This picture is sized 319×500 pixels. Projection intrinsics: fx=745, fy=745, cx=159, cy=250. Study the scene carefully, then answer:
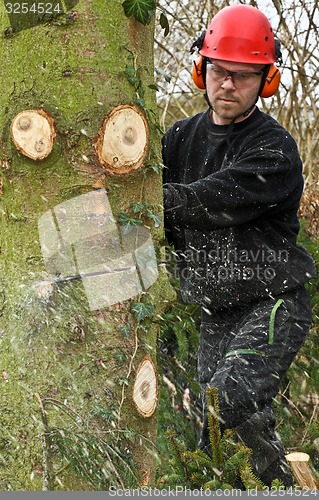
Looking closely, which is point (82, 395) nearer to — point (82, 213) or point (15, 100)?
point (82, 213)

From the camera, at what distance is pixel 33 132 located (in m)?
2.51

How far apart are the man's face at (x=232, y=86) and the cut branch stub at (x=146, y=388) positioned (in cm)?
147

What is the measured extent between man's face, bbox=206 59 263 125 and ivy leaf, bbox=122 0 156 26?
99 cm

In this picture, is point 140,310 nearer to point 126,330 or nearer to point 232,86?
point 126,330

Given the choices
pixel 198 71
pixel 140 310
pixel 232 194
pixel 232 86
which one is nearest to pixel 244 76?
pixel 232 86

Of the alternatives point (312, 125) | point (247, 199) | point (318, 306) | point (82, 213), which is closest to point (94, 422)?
point (82, 213)

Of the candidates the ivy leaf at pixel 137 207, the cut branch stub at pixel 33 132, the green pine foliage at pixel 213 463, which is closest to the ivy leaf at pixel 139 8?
the cut branch stub at pixel 33 132

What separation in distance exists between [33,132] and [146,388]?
1001mm

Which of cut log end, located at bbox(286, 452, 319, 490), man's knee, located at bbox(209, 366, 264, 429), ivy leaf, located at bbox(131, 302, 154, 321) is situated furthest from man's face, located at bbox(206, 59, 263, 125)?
cut log end, located at bbox(286, 452, 319, 490)

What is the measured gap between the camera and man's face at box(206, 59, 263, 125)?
3578mm

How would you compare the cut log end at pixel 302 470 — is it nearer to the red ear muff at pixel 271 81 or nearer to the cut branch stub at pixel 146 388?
the cut branch stub at pixel 146 388

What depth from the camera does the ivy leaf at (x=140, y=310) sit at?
104 inches

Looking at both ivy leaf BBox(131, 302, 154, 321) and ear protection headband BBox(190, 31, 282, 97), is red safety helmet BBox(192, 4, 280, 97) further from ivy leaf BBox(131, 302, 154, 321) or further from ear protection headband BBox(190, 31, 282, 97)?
ivy leaf BBox(131, 302, 154, 321)

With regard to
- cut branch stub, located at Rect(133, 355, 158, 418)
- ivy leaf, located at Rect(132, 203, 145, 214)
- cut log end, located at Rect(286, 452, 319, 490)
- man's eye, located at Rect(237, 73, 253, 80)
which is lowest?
cut log end, located at Rect(286, 452, 319, 490)
